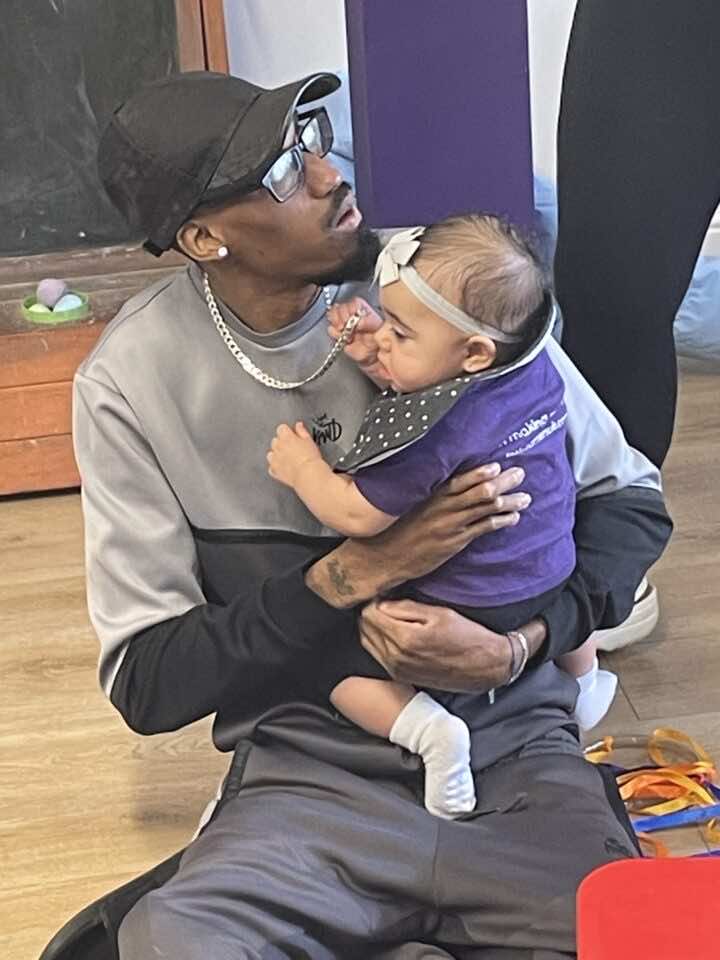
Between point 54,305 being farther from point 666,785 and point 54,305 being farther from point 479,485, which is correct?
point 479,485

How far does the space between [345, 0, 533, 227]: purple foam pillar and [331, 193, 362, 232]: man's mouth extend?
0.63 meters

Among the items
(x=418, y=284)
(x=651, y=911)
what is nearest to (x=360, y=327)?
(x=418, y=284)

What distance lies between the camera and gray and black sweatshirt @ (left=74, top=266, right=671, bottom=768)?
52.9 inches

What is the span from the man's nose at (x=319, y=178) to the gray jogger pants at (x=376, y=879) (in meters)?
0.55

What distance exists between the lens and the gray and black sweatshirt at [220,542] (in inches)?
52.9

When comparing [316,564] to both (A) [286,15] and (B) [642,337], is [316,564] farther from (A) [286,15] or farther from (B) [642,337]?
(A) [286,15]

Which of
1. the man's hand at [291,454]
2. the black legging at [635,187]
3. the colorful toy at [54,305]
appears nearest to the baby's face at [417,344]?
the man's hand at [291,454]

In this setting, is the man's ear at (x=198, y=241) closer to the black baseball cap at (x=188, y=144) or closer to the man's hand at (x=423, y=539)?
the black baseball cap at (x=188, y=144)

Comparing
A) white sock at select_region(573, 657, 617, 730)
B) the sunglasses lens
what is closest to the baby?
the sunglasses lens

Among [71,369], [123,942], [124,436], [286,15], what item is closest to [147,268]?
[71,369]

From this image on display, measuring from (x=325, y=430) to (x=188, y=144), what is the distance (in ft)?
0.97

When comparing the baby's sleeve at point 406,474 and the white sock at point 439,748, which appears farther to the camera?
the white sock at point 439,748

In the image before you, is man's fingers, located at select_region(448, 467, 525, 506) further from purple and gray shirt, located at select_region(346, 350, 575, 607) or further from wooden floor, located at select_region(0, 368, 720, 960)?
wooden floor, located at select_region(0, 368, 720, 960)

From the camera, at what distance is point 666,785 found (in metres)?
1.77
